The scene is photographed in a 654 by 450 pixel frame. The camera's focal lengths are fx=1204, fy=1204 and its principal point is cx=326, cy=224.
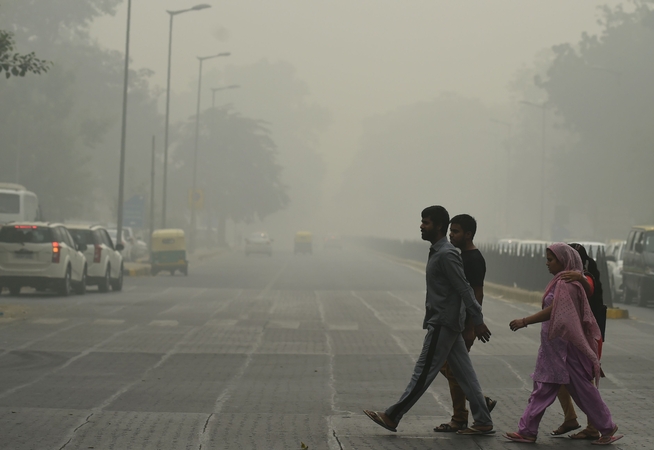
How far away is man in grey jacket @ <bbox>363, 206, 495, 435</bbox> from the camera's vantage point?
8.97m

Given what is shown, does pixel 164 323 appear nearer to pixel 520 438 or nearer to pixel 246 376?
pixel 246 376

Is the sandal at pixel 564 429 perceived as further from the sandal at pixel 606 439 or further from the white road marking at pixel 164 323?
the white road marking at pixel 164 323

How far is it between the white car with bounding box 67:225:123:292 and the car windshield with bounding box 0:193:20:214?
15050 millimetres

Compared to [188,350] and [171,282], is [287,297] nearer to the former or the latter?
[171,282]

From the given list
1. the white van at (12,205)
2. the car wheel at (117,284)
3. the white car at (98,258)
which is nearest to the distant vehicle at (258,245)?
the white van at (12,205)

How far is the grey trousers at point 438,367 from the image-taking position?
9.03 m

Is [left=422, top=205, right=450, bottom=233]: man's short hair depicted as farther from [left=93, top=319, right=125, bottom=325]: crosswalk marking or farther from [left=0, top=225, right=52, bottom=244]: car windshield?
[left=0, top=225, right=52, bottom=244]: car windshield

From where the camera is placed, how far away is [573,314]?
893 cm

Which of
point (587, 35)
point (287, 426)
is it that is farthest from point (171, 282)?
point (587, 35)

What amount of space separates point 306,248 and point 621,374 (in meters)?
76.6

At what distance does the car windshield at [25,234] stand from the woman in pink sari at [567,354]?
20.5 m

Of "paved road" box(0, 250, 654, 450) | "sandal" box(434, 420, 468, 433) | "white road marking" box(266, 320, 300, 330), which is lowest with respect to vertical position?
"white road marking" box(266, 320, 300, 330)

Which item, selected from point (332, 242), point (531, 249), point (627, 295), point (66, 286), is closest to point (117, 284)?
point (66, 286)

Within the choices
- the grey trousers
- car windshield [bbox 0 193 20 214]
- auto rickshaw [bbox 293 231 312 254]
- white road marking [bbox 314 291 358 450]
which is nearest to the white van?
car windshield [bbox 0 193 20 214]
